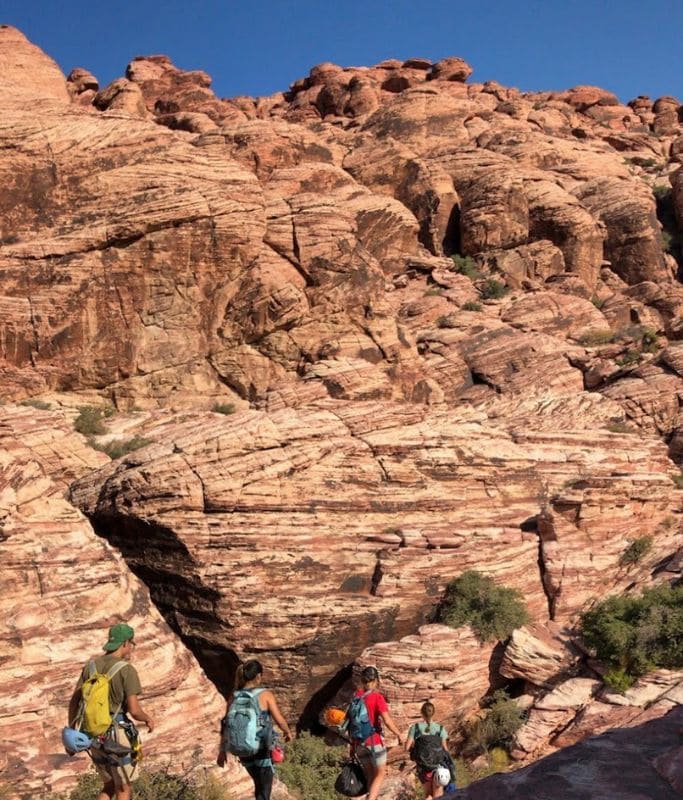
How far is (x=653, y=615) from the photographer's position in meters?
14.3

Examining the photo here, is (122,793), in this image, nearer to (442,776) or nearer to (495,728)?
(442,776)

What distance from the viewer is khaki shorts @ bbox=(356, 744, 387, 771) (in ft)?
24.4

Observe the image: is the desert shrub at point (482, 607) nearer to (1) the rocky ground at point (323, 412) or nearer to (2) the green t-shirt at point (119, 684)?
(1) the rocky ground at point (323, 412)

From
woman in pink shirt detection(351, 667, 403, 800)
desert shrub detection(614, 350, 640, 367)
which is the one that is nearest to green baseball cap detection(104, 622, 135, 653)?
woman in pink shirt detection(351, 667, 403, 800)

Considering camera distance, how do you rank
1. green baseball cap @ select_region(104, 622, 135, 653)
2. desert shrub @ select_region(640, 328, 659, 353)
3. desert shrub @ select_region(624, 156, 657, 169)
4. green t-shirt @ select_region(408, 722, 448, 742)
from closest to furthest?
green baseball cap @ select_region(104, 622, 135, 653) → green t-shirt @ select_region(408, 722, 448, 742) → desert shrub @ select_region(640, 328, 659, 353) → desert shrub @ select_region(624, 156, 657, 169)

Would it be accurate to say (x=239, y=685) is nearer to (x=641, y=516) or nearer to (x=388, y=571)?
(x=388, y=571)

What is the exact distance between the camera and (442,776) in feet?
26.0

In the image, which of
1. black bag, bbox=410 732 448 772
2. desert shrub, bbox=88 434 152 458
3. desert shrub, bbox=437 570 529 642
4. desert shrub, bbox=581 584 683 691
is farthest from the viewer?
desert shrub, bbox=88 434 152 458

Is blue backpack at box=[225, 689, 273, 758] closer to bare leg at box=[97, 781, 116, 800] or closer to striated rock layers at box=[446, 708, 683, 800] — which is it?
bare leg at box=[97, 781, 116, 800]

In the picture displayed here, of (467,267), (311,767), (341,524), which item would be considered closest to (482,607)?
(341,524)

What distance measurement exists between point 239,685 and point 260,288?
68.0 ft

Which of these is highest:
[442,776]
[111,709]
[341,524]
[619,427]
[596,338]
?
[596,338]

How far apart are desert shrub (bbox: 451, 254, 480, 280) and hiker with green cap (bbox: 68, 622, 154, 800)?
3284cm

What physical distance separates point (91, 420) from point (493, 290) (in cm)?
2132
